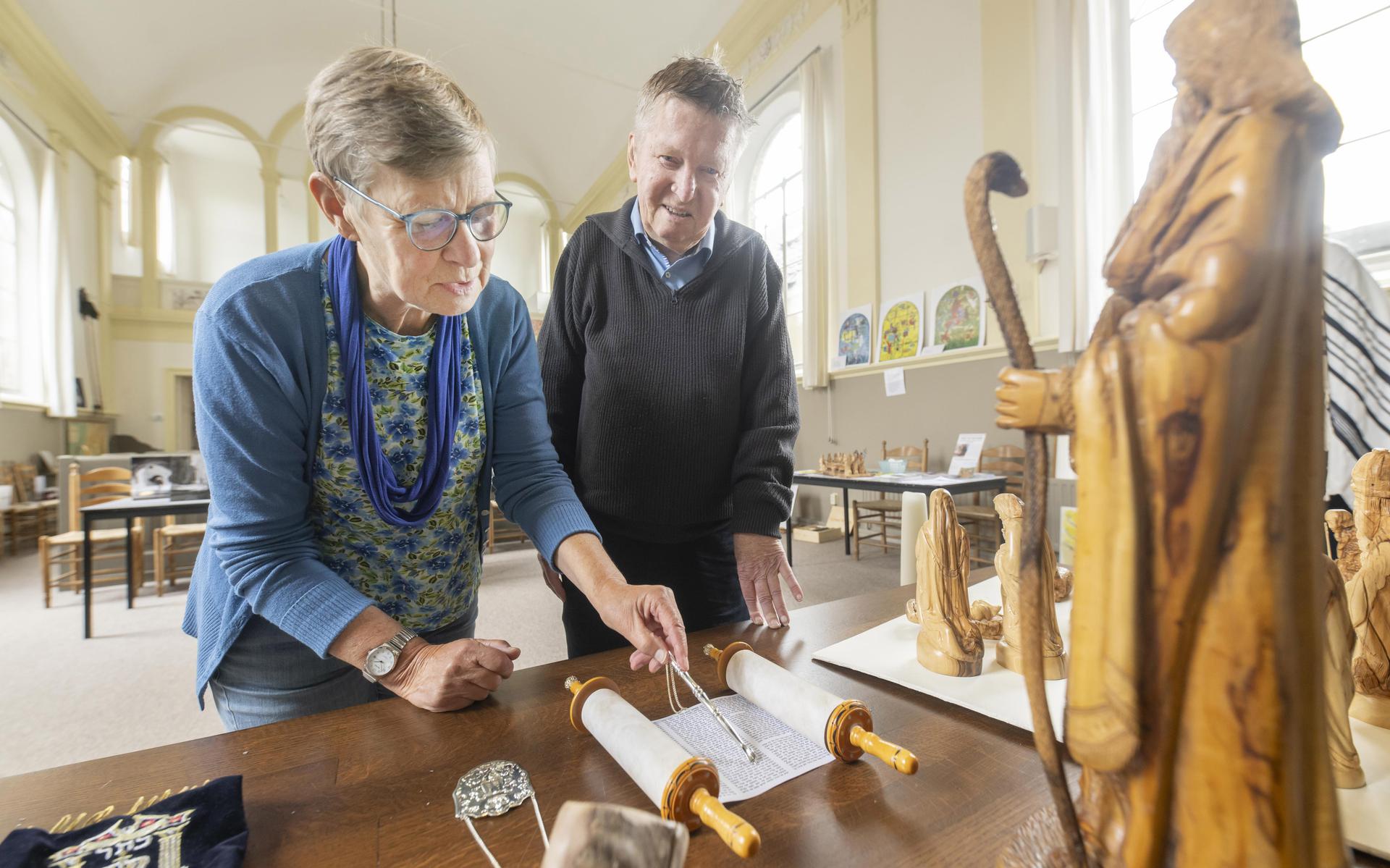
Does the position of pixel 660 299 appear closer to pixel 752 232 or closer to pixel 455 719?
pixel 752 232

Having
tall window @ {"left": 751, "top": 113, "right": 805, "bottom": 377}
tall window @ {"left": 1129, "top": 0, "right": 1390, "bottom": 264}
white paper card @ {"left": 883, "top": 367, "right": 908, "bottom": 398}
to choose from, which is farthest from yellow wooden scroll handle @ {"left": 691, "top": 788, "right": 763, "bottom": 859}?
tall window @ {"left": 751, "top": 113, "right": 805, "bottom": 377}

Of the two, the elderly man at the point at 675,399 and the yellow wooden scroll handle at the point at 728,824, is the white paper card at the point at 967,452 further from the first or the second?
the yellow wooden scroll handle at the point at 728,824

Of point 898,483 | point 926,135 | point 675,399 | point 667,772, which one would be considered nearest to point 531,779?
point 667,772

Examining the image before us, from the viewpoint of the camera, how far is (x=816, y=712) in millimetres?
684

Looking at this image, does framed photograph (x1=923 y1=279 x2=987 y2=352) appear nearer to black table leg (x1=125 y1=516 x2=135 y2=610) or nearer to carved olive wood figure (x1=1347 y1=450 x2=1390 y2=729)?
carved olive wood figure (x1=1347 y1=450 x2=1390 y2=729)

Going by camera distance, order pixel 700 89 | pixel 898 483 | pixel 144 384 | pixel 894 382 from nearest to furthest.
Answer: pixel 700 89 → pixel 898 483 → pixel 894 382 → pixel 144 384

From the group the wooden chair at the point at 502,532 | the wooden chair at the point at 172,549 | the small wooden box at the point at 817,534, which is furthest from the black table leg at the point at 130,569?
the small wooden box at the point at 817,534

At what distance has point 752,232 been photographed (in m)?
1.50

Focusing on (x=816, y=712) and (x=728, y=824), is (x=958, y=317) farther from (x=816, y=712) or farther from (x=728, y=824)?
(x=728, y=824)

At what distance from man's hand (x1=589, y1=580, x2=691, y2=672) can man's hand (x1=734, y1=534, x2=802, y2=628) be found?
0.29 meters

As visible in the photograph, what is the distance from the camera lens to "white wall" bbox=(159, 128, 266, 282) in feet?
33.7

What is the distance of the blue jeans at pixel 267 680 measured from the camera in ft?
3.09

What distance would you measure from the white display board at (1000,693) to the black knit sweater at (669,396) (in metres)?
0.42

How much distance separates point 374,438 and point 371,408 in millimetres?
46
